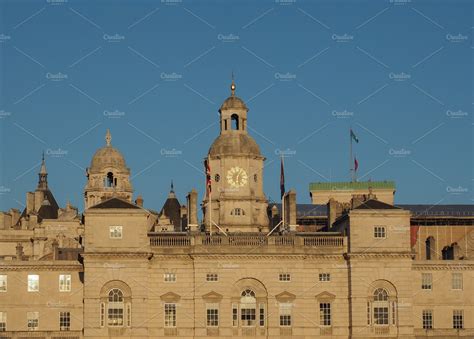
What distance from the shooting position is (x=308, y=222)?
130m

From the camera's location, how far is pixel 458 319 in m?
99.4

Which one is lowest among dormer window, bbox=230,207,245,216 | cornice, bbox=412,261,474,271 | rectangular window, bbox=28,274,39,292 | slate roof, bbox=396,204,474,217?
rectangular window, bbox=28,274,39,292

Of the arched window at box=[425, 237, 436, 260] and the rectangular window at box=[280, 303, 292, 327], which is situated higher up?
the arched window at box=[425, 237, 436, 260]

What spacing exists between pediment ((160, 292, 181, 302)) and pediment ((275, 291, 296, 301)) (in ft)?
22.4

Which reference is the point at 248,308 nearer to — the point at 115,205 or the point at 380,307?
the point at 380,307

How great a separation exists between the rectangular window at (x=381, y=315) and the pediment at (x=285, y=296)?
5726mm

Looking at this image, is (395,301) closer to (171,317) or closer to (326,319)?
(326,319)

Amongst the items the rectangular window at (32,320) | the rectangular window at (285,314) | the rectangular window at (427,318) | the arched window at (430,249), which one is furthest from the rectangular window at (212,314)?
the arched window at (430,249)

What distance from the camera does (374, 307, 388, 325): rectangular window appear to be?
9650cm

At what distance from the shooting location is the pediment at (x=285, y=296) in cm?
9694

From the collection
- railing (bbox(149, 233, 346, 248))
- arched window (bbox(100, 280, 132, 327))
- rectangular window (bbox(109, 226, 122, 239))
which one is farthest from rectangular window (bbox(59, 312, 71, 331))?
railing (bbox(149, 233, 346, 248))

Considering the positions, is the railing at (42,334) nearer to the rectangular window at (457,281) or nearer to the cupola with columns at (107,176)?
the rectangular window at (457,281)

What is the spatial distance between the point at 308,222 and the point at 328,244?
3250 cm

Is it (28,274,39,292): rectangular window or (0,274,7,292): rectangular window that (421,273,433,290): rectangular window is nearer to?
(28,274,39,292): rectangular window
